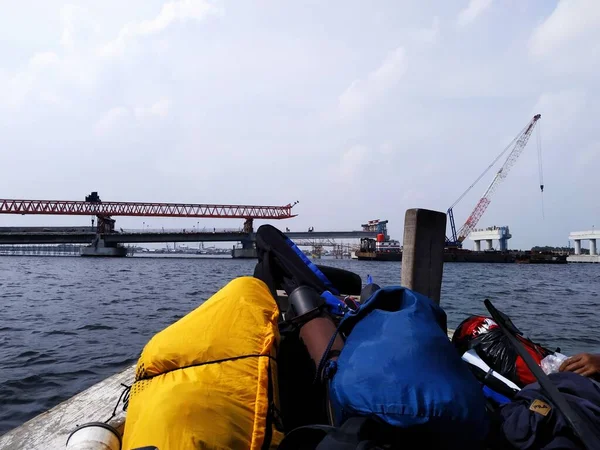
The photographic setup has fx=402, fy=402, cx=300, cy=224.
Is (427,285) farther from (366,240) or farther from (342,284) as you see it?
(366,240)

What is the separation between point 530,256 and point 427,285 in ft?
257

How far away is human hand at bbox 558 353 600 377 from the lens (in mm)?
2217

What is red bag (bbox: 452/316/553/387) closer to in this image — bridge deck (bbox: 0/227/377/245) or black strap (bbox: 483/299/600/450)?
black strap (bbox: 483/299/600/450)

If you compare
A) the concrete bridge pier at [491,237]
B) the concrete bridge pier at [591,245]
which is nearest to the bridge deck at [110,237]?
the concrete bridge pier at [491,237]

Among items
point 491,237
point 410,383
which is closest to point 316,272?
point 410,383

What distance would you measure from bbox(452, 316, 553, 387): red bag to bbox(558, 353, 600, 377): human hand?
7.6 inches

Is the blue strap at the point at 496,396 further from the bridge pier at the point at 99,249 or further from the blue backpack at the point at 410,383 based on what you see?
the bridge pier at the point at 99,249

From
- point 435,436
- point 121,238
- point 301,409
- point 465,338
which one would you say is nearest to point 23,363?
point 301,409

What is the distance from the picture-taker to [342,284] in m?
4.94

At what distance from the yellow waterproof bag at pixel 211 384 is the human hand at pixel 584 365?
1.70m

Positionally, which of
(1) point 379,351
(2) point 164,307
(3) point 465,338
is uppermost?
(1) point 379,351

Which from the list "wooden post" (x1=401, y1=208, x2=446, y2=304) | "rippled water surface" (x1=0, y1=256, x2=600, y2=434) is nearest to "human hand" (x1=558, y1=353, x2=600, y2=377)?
"wooden post" (x1=401, y1=208, x2=446, y2=304)

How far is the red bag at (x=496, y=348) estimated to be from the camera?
254cm

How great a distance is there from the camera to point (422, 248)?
480cm
